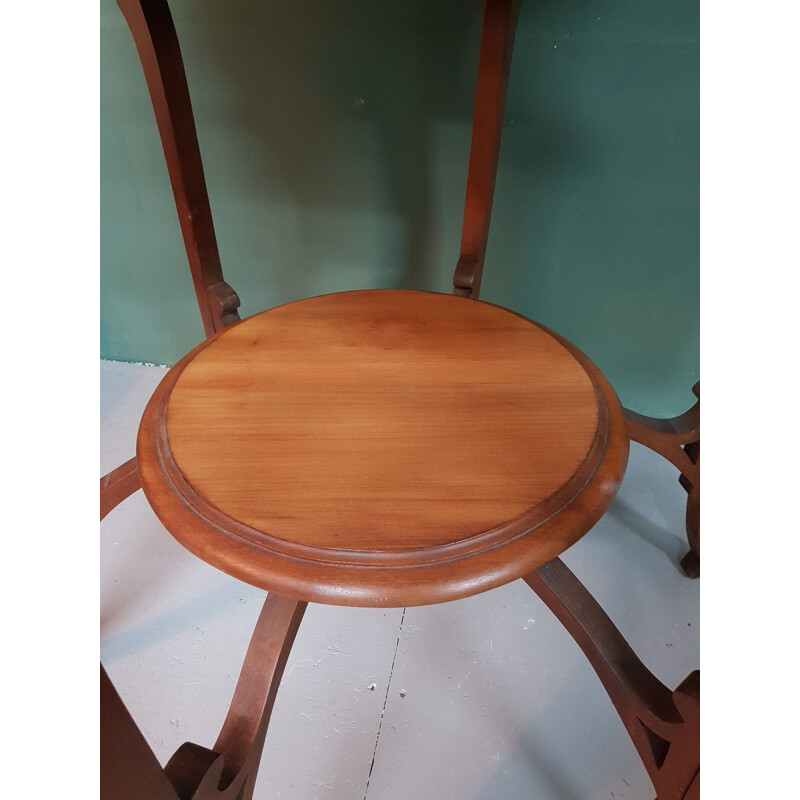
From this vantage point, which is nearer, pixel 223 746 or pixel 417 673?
pixel 223 746

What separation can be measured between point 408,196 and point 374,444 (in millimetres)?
728

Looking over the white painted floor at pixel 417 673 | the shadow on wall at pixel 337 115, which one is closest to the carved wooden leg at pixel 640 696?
the white painted floor at pixel 417 673

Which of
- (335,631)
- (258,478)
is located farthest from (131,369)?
(258,478)

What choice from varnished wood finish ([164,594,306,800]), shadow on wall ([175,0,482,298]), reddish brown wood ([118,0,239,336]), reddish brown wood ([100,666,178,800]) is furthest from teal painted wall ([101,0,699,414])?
reddish brown wood ([100,666,178,800])

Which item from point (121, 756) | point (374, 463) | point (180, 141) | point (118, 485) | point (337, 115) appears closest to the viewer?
point (121, 756)

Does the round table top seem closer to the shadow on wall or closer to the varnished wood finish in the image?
the varnished wood finish

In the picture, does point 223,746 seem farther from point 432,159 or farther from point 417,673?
point 432,159

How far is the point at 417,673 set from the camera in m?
0.94

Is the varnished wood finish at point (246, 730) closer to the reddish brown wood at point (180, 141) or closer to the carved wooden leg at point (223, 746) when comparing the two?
the carved wooden leg at point (223, 746)

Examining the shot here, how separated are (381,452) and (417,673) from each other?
1.56 ft

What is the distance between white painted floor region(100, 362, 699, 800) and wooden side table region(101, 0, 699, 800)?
0.60 feet

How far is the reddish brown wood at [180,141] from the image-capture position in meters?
0.78

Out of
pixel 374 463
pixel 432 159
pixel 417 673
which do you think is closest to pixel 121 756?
pixel 374 463

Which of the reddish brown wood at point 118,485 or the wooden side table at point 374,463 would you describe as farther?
the reddish brown wood at point 118,485
